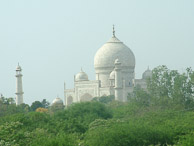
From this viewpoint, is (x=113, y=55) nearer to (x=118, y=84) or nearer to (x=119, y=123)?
(x=118, y=84)

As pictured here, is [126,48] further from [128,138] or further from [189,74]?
[128,138]

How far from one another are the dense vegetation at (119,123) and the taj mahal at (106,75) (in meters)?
20.8

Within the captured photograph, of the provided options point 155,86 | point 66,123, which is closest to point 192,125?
point 66,123

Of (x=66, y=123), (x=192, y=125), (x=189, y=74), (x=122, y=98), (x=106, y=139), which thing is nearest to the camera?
(x=106, y=139)

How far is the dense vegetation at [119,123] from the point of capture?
20641mm

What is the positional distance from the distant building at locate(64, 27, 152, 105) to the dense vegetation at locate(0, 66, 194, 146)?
68.9 feet

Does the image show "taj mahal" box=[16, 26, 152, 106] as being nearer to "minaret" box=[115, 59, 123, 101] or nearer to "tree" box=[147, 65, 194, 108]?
"minaret" box=[115, 59, 123, 101]

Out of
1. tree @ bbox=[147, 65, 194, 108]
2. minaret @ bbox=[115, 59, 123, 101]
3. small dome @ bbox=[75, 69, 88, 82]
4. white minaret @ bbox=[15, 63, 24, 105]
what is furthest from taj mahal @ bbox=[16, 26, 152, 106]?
tree @ bbox=[147, 65, 194, 108]

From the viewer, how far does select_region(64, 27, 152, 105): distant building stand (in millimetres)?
63972

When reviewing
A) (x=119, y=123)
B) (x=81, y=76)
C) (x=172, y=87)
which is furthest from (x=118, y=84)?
(x=119, y=123)

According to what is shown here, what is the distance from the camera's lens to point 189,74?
3750cm

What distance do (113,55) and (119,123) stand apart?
39856 millimetres

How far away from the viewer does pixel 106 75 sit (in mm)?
66375

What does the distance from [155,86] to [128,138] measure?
19616 mm
